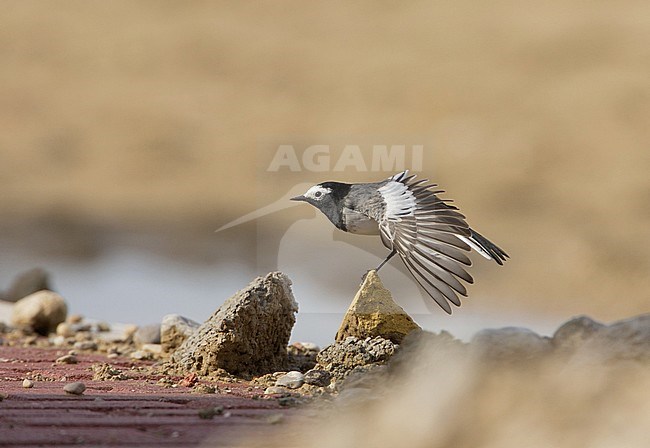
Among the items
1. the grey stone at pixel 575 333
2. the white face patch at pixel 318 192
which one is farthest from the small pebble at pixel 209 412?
the white face patch at pixel 318 192

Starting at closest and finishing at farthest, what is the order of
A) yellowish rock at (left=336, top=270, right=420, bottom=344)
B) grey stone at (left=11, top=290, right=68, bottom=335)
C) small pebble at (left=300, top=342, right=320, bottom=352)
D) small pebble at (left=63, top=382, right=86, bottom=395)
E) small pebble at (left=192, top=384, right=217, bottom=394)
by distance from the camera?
1. small pebble at (left=63, top=382, right=86, bottom=395)
2. small pebble at (left=192, top=384, right=217, bottom=394)
3. yellowish rock at (left=336, top=270, right=420, bottom=344)
4. small pebble at (left=300, top=342, right=320, bottom=352)
5. grey stone at (left=11, top=290, right=68, bottom=335)

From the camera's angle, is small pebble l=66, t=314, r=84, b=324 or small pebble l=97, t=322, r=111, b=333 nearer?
small pebble l=97, t=322, r=111, b=333

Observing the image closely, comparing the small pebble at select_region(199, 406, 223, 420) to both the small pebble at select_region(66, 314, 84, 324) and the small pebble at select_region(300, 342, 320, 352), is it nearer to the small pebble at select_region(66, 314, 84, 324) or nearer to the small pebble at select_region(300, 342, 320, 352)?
the small pebble at select_region(300, 342, 320, 352)

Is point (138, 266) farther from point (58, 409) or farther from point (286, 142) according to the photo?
point (58, 409)

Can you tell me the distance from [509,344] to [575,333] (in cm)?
24

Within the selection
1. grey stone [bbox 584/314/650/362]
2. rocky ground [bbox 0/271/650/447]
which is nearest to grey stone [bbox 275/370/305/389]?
rocky ground [bbox 0/271/650/447]

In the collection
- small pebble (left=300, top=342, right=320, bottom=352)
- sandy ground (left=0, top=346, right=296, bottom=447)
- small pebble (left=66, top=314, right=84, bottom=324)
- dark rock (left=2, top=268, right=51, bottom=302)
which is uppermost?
dark rock (left=2, top=268, right=51, bottom=302)

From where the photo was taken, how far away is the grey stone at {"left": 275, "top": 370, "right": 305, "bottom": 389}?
458 centimetres

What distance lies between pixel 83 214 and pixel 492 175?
5.00 meters

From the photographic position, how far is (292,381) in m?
4.60

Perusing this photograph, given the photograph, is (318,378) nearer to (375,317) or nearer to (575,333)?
(375,317)

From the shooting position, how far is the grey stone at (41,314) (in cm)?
779

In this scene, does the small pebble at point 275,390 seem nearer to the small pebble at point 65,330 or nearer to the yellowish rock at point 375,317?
the yellowish rock at point 375,317

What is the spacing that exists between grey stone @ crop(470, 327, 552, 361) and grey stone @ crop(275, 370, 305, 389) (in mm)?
1090
